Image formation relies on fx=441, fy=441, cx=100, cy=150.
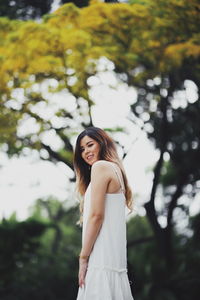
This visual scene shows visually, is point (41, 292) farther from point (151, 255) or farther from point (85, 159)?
point (85, 159)

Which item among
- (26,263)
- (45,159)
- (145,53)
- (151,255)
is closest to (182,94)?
(145,53)

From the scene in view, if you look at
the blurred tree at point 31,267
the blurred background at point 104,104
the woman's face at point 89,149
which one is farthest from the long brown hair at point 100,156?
the blurred tree at point 31,267

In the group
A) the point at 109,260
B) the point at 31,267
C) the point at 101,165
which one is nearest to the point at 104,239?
the point at 109,260

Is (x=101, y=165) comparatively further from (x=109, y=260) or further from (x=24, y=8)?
(x=24, y=8)

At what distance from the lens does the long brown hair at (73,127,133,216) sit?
236 cm

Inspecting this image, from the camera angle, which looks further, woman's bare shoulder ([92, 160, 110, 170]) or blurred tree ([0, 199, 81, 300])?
blurred tree ([0, 199, 81, 300])

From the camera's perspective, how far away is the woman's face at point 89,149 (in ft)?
7.84

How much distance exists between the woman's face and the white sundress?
248mm

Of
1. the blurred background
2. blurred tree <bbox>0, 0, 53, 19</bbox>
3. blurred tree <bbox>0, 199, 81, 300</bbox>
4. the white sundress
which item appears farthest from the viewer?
blurred tree <bbox>0, 199, 81, 300</bbox>

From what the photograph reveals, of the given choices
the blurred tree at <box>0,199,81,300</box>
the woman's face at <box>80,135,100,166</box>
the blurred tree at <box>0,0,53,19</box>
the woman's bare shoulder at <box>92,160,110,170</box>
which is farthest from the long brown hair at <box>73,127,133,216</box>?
the blurred tree at <box>0,199,81,300</box>

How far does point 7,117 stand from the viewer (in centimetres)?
595

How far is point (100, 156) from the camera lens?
2379 millimetres

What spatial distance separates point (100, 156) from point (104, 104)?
4569 mm

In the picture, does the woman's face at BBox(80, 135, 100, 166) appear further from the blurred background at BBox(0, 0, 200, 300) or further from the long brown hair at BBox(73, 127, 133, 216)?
the blurred background at BBox(0, 0, 200, 300)
